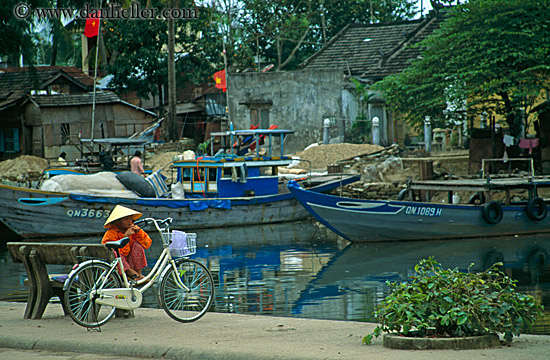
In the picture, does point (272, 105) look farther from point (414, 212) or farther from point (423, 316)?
point (423, 316)

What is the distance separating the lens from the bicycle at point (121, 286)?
25.0 feet

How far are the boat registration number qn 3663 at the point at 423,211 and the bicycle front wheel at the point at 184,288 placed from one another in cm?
1122

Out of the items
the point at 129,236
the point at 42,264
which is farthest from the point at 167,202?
the point at 129,236

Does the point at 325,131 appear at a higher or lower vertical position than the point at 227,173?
higher

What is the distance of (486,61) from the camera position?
23.9 metres

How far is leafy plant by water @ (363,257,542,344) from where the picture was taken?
603cm

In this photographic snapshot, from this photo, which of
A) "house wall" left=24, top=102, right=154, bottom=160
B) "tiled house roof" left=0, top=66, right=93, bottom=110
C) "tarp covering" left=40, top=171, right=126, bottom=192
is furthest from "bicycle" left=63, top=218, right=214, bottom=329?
"tiled house roof" left=0, top=66, right=93, bottom=110

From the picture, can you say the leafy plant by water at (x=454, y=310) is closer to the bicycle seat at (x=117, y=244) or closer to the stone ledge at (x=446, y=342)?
the stone ledge at (x=446, y=342)

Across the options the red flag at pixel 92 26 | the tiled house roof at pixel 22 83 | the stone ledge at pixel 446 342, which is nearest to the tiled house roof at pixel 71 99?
the tiled house roof at pixel 22 83

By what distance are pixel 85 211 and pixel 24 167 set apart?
11849mm

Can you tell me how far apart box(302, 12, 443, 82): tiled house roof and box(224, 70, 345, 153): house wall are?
2400 mm

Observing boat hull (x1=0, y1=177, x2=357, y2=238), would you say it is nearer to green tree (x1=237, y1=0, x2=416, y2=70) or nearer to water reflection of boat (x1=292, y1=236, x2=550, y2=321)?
water reflection of boat (x1=292, y1=236, x2=550, y2=321)

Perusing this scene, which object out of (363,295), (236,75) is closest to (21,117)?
(236,75)

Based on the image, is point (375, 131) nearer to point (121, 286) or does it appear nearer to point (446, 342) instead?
point (121, 286)
